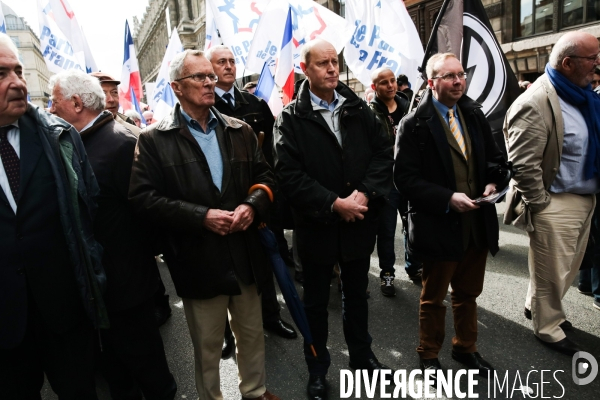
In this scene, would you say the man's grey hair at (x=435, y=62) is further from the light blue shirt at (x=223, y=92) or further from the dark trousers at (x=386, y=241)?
the light blue shirt at (x=223, y=92)

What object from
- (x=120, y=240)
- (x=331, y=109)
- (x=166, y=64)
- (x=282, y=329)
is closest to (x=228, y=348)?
(x=282, y=329)

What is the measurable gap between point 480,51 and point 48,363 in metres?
3.66

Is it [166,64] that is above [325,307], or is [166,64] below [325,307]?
above

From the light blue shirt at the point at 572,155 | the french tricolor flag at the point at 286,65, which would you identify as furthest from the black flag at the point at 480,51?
the french tricolor flag at the point at 286,65

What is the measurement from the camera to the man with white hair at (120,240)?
7.75 ft

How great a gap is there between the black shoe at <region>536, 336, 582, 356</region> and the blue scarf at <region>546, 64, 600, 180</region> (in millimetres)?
1153

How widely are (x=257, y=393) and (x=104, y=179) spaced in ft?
5.06

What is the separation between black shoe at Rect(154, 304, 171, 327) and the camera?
3.85m

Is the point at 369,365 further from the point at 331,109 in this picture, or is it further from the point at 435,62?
the point at 435,62

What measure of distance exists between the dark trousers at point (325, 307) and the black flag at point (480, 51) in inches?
66.6

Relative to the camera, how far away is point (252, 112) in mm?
3977

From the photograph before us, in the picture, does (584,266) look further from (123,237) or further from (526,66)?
(526,66)

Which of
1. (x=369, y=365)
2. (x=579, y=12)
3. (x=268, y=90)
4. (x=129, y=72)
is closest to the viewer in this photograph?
(x=369, y=365)

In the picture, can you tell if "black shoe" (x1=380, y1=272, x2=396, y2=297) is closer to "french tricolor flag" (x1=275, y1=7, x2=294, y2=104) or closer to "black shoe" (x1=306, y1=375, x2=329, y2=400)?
"black shoe" (x1=306, y1=375, x2=329, y2=400)
